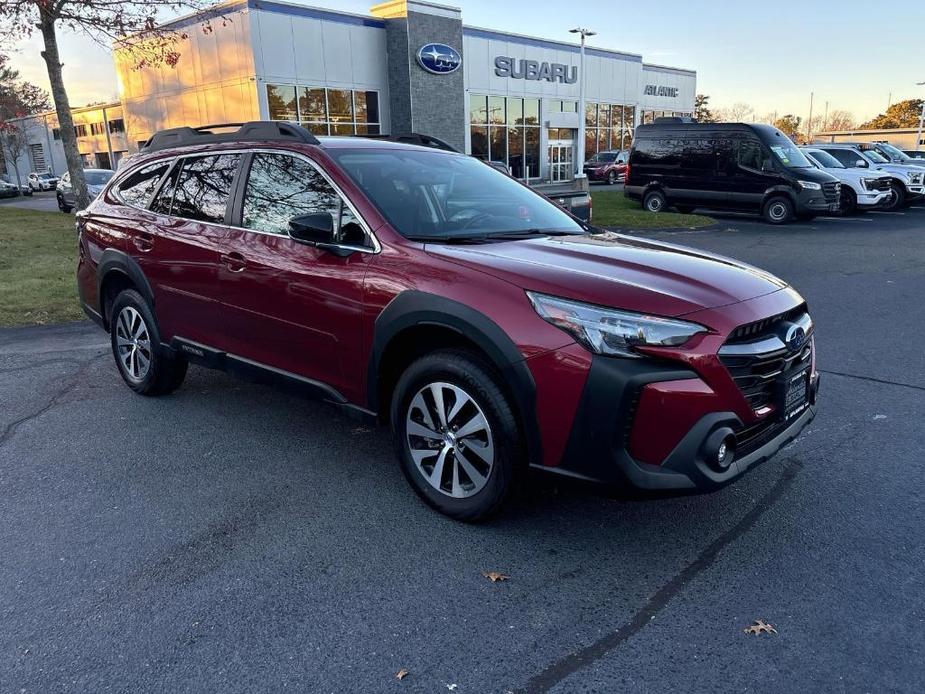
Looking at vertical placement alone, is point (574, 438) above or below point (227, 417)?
above

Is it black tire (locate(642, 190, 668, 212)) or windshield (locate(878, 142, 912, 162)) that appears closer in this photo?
black tire (locate(642, 190, 668, 212))

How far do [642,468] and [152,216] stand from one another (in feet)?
12.7

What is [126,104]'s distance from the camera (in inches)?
1431

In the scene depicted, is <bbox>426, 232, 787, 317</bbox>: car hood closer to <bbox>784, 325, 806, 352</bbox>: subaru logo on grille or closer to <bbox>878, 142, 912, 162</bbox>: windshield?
<bbox>784, 325, 806, 352</bbox>: subaru logo on grille

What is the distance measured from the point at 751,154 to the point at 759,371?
16.5 metres

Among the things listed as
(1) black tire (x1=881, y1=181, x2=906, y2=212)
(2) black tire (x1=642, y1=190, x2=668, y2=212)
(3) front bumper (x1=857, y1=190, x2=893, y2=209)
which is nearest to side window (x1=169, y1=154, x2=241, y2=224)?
(2) black tire (x1=642, y1=190, x2=668, y2=212)

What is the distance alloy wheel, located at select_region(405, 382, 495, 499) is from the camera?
323 cm

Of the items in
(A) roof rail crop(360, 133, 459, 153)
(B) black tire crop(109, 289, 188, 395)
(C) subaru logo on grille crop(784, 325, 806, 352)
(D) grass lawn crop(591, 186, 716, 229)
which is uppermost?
(A) roof rail crop(360, 133, 459, 153)

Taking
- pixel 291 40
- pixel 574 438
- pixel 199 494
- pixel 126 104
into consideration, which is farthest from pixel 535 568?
pixel 126 104

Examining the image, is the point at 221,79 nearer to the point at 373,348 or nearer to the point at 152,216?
the point at 152,216

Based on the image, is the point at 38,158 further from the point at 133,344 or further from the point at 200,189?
the point at 200,189

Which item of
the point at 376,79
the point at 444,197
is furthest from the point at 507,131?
the point at 444,197

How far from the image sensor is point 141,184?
5.26 metres

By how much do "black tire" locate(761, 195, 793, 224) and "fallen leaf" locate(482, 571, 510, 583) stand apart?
16.8 metres
